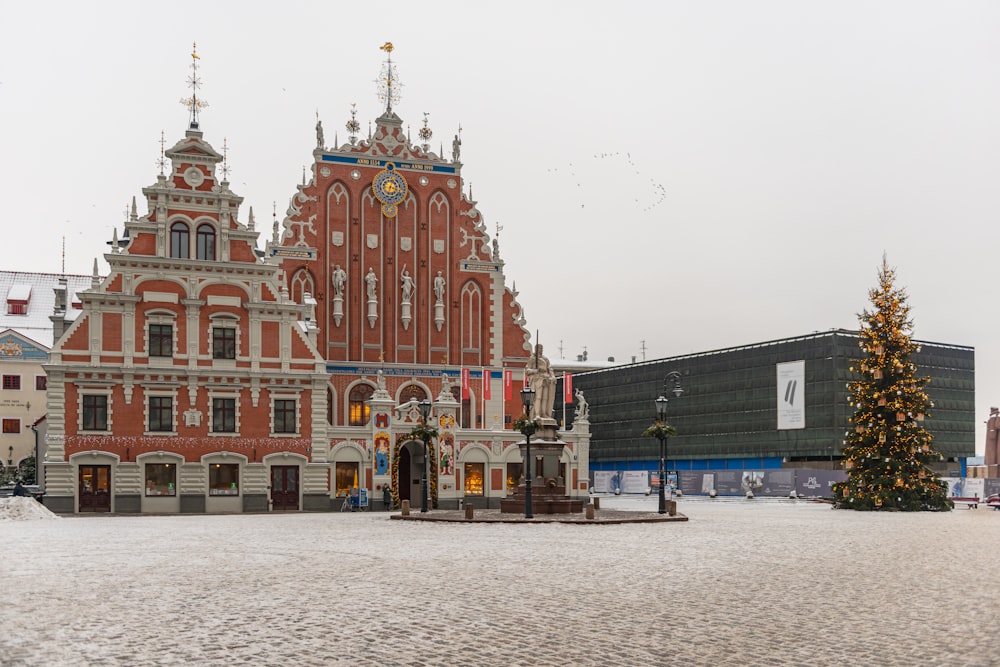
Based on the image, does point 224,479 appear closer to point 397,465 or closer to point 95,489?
point 95,489

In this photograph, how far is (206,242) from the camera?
5025 cm

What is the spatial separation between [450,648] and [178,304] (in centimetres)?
4095

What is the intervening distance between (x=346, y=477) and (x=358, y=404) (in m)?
9.62

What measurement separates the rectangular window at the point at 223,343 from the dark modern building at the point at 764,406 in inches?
1881

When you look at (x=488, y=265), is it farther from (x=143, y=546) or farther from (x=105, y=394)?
(x=143, y=546)

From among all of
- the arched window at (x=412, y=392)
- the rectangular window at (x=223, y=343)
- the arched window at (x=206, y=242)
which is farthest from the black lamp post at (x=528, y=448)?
the arched window at (x=412, y=392)

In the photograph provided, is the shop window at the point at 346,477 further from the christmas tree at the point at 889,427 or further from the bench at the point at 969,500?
the bench at the point at 969,500

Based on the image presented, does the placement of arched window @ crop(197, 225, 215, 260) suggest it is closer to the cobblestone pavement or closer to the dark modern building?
the cobblestone pavement

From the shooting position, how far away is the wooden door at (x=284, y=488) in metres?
49.8

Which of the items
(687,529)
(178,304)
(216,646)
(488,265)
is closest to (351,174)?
(488,265)

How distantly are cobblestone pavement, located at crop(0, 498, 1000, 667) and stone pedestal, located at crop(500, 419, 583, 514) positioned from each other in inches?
521

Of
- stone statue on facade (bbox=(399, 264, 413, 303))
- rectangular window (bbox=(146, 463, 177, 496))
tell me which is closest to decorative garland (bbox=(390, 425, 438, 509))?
rectangular window (bbox=(146, 463, 177, 496))

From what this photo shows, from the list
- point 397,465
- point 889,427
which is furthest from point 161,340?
point 889,427

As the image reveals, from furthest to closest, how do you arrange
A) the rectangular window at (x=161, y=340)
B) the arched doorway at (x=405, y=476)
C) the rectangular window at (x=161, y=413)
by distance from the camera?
the arched doorway at (x=405, y=476)
the rectangular window at (x=161, y=340)
the rectangular window at (x=161, y=413)
